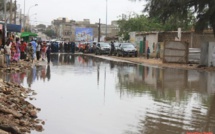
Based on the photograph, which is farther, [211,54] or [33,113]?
[211,54]

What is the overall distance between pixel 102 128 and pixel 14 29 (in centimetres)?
2675

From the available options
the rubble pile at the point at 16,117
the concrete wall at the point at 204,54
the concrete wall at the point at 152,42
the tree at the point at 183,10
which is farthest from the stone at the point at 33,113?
the concrete wall at the point at 152,42

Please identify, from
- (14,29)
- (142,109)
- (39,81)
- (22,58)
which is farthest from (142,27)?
(142,109)

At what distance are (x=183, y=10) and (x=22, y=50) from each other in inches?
479

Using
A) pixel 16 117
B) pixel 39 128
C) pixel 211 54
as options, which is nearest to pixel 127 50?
pixel 211 54

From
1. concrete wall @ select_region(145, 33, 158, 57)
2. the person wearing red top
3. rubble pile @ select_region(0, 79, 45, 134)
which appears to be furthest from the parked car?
rubble pile @ select_region(0, 79, 45, 134)

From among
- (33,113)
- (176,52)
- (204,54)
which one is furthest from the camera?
(176,52)

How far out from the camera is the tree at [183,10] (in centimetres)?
2673

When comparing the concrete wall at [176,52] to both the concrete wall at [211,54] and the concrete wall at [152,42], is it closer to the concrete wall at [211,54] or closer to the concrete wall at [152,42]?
the concrete wall at [211,54]

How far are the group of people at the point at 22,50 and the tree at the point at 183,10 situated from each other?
28.2ft

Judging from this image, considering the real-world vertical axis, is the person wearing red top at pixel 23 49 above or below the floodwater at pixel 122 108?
above

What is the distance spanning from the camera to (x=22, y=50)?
26594 mm

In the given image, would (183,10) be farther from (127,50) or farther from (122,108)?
(122,108)

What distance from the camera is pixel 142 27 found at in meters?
72.7
